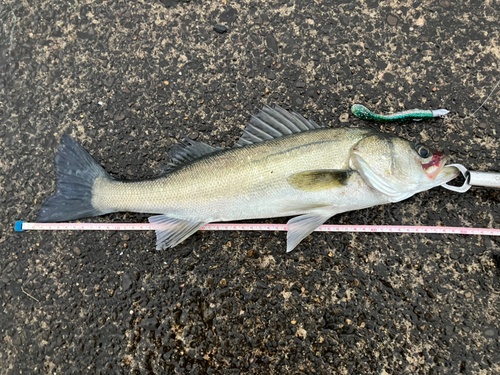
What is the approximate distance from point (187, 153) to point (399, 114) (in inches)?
66.0

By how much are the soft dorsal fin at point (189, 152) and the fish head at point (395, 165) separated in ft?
3.45

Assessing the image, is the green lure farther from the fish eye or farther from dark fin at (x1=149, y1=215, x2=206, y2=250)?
dark fin at (x1=149, y1=215, x2=206, y2=250)

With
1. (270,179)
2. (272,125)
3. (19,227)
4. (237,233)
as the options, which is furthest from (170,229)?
(19,227)

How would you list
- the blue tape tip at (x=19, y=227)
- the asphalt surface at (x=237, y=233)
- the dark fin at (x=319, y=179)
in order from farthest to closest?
the blue tape tip at (x=19, y=227), the asphalt surface at (x=237, y=233), the dark fin at (x=319, y=179)

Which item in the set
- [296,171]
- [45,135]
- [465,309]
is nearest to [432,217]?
[465,309]

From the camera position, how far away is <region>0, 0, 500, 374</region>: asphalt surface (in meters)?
2.37

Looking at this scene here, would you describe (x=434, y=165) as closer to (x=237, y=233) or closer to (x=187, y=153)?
(x=237, y=233)

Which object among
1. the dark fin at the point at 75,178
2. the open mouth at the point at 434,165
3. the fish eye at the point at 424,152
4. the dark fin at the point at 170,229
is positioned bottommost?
the dark fin at the point at 170,229

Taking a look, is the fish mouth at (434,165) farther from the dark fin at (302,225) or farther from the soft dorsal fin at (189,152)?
the soft dorsal fin at (189,152)

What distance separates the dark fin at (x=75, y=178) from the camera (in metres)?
2.40

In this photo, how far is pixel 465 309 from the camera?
7.74 feet

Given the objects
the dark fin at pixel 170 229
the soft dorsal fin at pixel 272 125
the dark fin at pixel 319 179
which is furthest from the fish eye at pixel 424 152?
the dark fin at pixel 170 229

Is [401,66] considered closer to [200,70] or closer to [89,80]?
[200,70]

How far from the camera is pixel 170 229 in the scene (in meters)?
2.37
